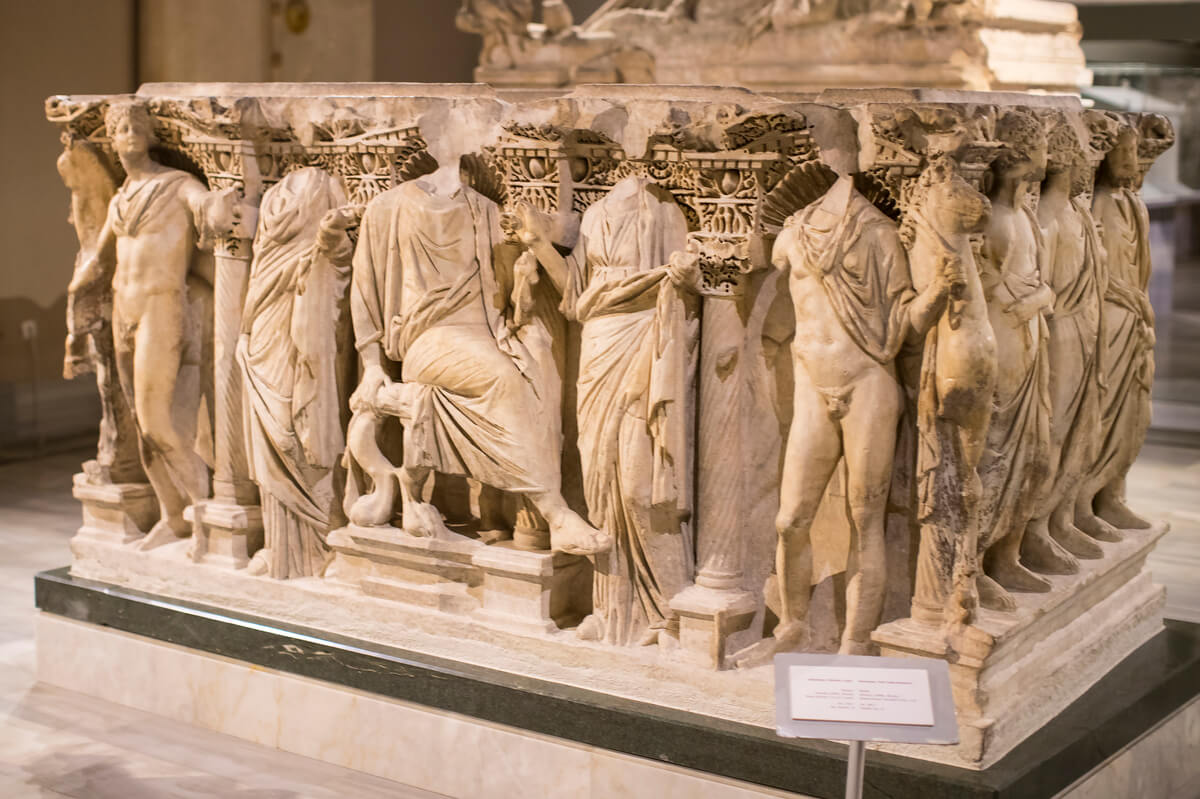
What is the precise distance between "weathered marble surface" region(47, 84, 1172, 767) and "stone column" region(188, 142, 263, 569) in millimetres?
12

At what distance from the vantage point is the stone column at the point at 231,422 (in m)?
5.86

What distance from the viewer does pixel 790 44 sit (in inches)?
377

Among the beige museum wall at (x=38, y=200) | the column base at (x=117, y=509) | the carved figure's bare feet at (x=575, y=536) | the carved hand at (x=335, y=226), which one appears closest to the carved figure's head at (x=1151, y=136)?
→ the carved figure's bare feet at (x=575, y=536)

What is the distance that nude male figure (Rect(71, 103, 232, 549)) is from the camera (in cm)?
597

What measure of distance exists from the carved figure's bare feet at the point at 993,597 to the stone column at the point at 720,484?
2.31 ft

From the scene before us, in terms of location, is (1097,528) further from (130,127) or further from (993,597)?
(130,127)

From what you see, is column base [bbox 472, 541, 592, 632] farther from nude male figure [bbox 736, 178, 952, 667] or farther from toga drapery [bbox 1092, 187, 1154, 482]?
toga drapery [bbox 1092, 187, 1154, 482]

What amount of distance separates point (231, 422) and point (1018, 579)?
9.59 feet

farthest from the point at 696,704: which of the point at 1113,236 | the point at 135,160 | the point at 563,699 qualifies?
the point at 135,160

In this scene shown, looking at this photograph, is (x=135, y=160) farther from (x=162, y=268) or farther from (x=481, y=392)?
(x=481, y=392)

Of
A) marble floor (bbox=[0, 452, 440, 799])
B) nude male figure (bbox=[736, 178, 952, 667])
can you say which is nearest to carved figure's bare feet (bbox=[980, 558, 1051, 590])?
nude male figure (bbox=[736, 178, 952, 667])

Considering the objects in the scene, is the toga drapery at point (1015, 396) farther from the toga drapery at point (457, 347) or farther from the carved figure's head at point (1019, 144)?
the toga drapery at point (457, 347)

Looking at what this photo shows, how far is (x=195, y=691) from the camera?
19.1 ft

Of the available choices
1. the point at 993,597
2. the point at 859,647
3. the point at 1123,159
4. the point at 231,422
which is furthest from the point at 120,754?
the point at 1123,159
